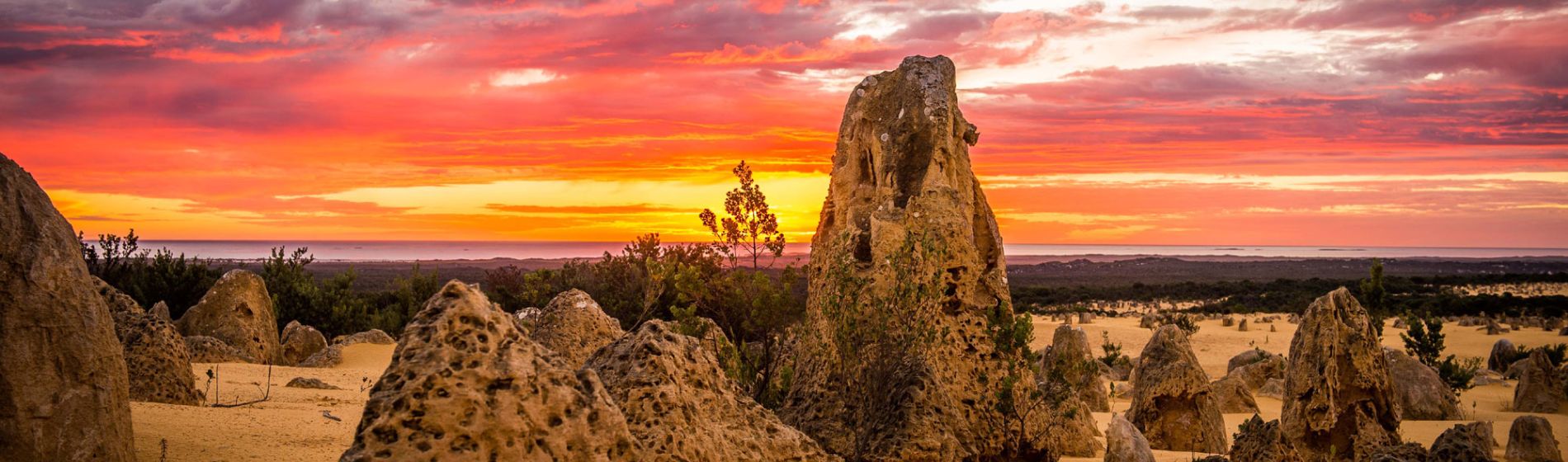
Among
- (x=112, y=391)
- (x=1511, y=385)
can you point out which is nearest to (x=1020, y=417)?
(x=112, y=391)

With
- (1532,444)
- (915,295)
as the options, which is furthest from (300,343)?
(1532,444)

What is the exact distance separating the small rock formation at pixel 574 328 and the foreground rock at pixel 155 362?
10.0 feet

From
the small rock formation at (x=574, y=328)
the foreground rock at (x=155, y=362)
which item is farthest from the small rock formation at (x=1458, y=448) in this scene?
the foreground rock at (x=155, y=362)

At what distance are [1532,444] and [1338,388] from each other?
2923 millimetres

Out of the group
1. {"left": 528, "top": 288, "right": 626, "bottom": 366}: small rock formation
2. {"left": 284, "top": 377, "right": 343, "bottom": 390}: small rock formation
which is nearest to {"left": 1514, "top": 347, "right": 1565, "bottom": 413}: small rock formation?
{"left": 528, "top": 288, "right": 626, "bottom": 366}: small rock formation

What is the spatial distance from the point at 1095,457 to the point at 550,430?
24.3 ft

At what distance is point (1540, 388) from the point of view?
16484 mm

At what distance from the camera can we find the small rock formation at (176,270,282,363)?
15414 mm

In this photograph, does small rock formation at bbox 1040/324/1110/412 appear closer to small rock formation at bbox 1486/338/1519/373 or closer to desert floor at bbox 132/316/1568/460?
desert floor at bbox 132/316/1568/460

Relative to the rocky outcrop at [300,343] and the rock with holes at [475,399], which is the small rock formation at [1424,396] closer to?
Answer: the rock with holes at [475,399]

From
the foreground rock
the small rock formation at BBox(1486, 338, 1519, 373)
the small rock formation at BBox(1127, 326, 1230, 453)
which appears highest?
the foreground rock

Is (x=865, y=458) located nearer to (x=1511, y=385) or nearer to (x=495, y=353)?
(x=495, y=353)

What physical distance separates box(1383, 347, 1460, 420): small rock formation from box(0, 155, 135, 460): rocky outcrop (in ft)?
49.8

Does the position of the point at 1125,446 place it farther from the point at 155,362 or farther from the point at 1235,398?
the point at 1235,398
